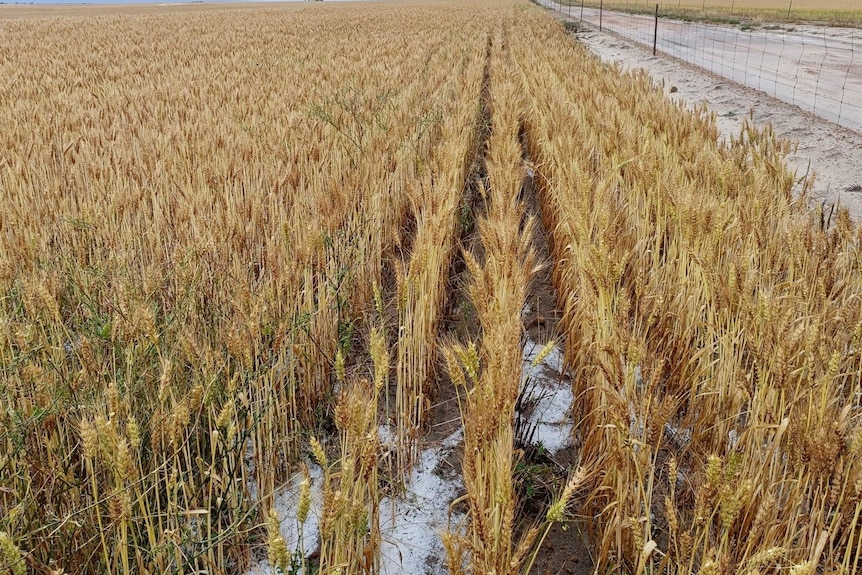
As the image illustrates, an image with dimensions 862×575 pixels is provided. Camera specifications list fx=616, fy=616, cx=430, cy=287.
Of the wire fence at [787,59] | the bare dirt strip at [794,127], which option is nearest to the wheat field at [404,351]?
the bare dirt strip at [794,127]

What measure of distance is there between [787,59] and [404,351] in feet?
50.7

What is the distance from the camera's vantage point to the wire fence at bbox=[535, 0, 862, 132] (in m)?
8.92

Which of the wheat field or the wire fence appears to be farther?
the wire fence

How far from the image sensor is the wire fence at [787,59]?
892 centimetres

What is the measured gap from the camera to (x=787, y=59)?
1399cm

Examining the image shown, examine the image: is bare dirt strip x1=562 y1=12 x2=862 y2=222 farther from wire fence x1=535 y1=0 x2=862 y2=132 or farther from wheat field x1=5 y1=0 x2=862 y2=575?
wheat field x1=5 y1=0 x2=862 y2=575

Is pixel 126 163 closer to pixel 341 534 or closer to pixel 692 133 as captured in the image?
Answer: pixel 341 534

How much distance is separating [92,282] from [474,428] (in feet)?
5.15

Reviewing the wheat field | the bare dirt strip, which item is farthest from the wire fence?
the wheat field

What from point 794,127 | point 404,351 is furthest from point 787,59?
point 404,351

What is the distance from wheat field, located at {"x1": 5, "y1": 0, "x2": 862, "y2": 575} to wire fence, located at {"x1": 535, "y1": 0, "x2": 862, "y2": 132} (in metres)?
5.70

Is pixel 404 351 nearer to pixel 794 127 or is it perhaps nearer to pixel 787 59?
pixel 794 127

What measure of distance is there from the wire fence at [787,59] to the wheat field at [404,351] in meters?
5.70

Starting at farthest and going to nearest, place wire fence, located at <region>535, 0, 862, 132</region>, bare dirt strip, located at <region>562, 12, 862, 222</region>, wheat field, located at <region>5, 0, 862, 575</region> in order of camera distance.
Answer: wire fence, located at <region>535, 0, 862, 132</region> → bare dirt strip, located at <region>562, 12, 862, 222</region> → wheat field, located at <region>5, 0, 862, 575</region>
